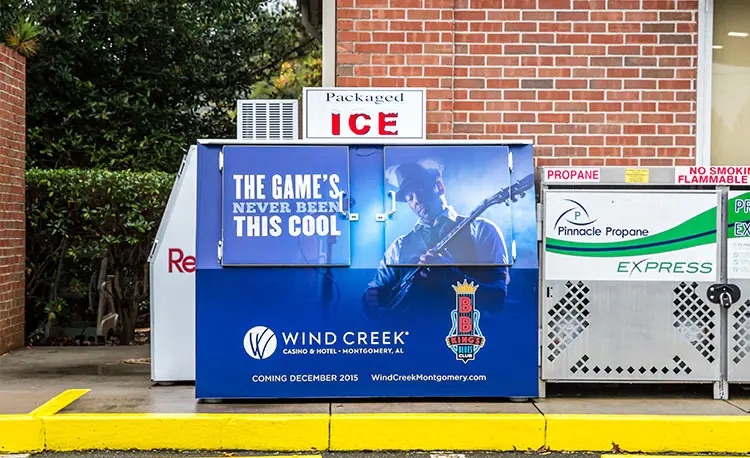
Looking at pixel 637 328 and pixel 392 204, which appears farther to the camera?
pixel 637 328

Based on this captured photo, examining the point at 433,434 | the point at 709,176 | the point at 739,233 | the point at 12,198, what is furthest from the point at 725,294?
the point at 12,198

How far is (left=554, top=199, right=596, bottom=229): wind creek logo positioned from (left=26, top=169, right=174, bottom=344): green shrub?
4944mm

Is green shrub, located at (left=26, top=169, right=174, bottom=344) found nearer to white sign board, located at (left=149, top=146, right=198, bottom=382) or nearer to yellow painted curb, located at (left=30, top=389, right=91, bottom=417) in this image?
white sign board, located at (left=149, top=146, right=198, bottom=382)

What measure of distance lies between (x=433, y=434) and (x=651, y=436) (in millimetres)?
1398

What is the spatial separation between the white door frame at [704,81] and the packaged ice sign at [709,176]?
147cm

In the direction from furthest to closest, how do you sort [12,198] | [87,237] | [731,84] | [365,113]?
[87,237] < [12,198] < [731,84] < [365,113]

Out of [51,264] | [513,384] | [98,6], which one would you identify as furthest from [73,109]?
[513,384]

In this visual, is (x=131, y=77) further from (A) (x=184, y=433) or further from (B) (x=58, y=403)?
(A) (x=184, y=433)

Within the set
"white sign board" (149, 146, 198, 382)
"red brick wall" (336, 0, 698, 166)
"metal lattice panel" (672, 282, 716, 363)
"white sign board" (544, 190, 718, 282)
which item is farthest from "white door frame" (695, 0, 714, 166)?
"white sign board" (149, 146, 198, 382)

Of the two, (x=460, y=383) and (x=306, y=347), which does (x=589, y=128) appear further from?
(x=306, y=347)

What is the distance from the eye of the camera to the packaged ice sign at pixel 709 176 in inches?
236

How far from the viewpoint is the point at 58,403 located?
586 centimetres

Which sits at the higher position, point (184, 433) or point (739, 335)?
point (739, 335)

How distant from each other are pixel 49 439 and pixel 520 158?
3654 mm
